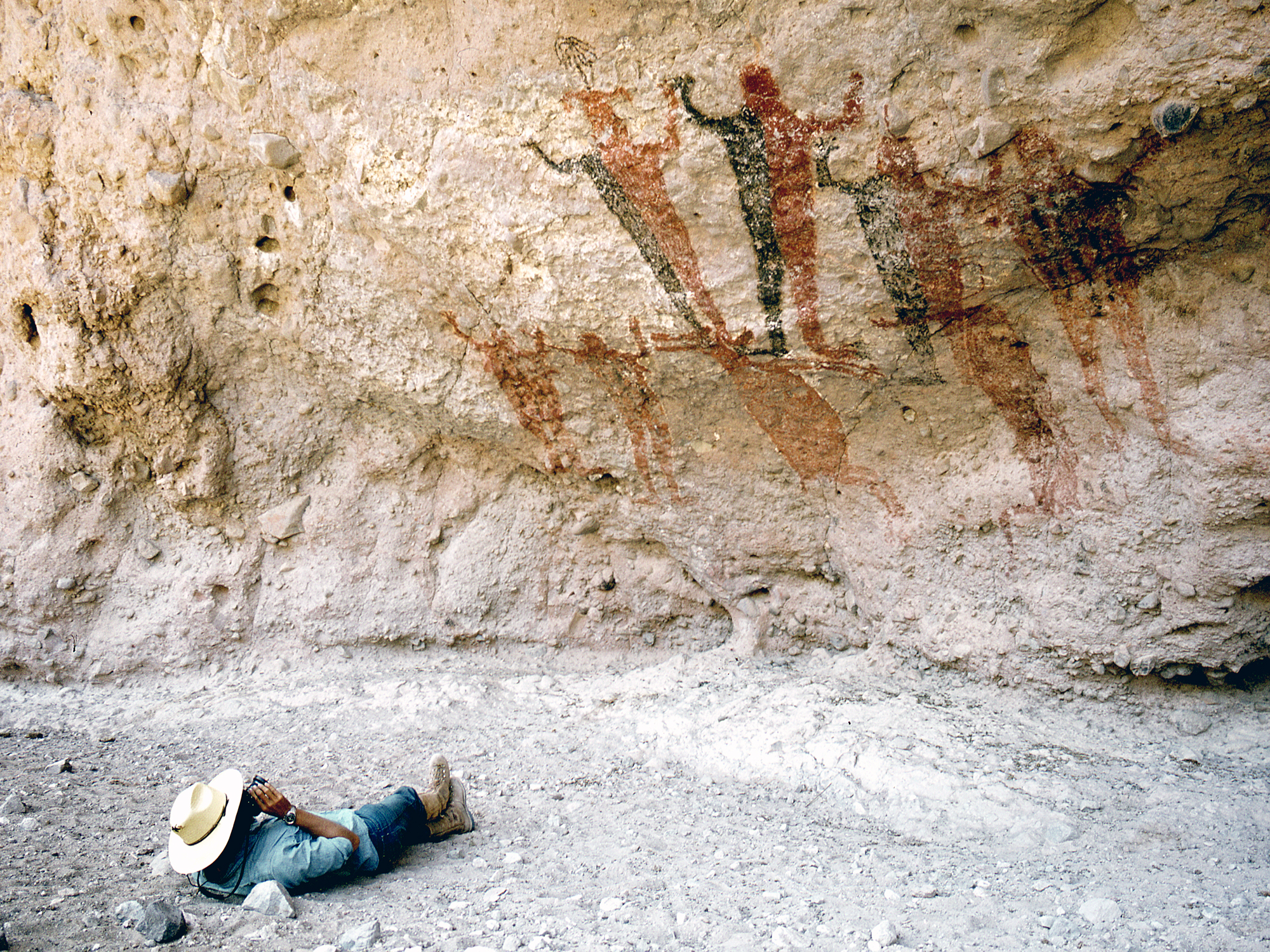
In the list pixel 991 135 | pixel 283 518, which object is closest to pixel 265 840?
pixel 283 518

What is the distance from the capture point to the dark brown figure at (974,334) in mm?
2143

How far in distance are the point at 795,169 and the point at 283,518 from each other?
2.23 metres

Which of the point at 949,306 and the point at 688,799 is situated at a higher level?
the point at 949,306

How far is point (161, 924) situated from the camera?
1.59 meters

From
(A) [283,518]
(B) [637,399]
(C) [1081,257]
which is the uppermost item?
(C) [1081,257]

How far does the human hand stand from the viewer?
6.30ft

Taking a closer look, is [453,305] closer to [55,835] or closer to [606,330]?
[606,330]

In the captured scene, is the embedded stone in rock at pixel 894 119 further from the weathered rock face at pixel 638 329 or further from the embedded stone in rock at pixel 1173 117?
the embedded stone in rock at pixel 1173 117

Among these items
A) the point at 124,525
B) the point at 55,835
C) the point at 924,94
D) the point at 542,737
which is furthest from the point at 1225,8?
the point at 124,525

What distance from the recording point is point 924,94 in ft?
6.64

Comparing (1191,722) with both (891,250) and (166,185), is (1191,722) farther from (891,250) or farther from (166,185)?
(166,185)

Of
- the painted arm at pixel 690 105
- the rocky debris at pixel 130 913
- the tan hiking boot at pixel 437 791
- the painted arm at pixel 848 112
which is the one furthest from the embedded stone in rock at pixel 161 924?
the painted arm at pixel 848 112

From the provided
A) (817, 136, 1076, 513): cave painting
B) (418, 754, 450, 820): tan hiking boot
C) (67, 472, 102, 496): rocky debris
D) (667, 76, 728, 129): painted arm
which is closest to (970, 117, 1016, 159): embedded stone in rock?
(817, 136, 1076, 513): cave painting

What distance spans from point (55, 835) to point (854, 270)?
8.25 ft
